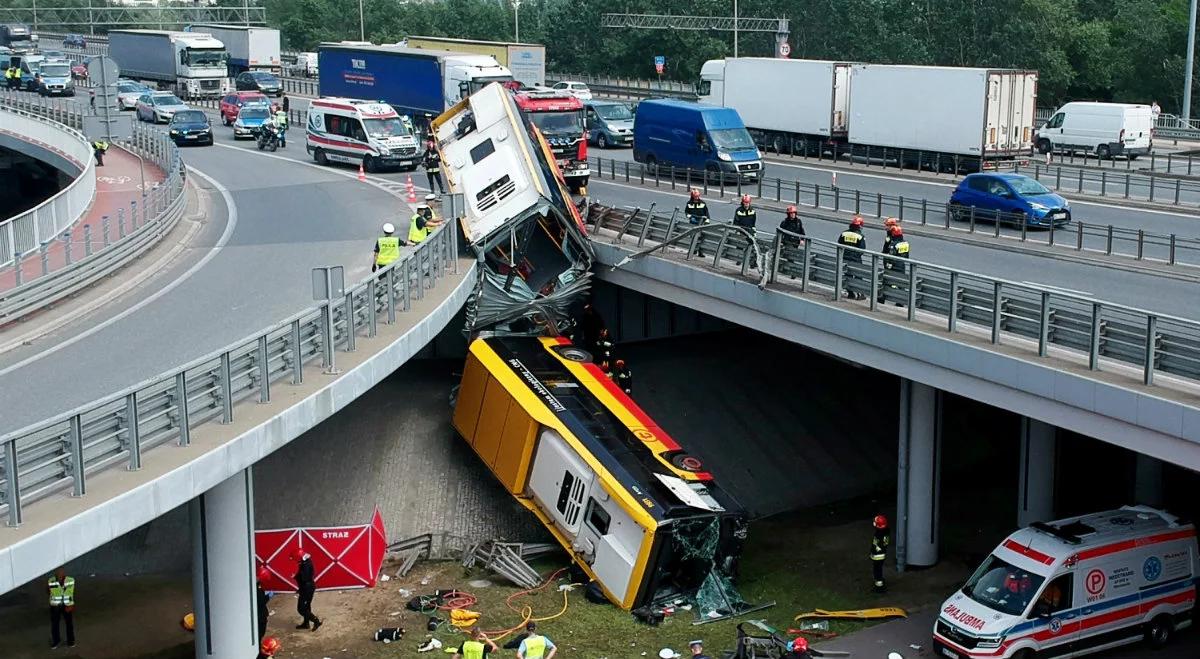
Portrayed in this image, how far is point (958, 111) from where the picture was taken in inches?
1806

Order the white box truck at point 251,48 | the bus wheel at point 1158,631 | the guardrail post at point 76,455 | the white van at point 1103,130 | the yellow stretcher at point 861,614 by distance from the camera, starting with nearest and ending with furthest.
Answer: the guardrail post at point 76,455 → the bus wheel at point 1158,631 → the yellow stretcher at point 861,614 → the white van at point 1103,130 → the white box truck at point 251,48

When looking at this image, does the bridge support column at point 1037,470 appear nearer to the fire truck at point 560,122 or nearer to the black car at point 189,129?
the fire truck at point 560,122

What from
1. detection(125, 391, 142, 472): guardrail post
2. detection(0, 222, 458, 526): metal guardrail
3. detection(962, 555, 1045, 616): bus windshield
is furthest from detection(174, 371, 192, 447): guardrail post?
detection(962, 555, 1045, 616): bus windshield

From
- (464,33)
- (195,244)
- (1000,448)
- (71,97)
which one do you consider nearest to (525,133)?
(195,244)

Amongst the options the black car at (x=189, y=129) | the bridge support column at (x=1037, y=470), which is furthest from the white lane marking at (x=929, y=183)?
the black car at (x=189, y=129)

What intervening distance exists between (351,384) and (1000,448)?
16990 millimetres

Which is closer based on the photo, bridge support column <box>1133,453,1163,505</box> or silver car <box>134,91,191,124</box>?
bridge support column <box>1133,453,1163,505</box>

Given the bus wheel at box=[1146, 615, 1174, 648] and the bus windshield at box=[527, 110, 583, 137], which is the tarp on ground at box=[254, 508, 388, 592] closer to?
the bus wheel at box=[1146, 615, 1174, 648]

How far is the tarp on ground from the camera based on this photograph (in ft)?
72.7

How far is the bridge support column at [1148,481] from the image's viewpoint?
22722 mm

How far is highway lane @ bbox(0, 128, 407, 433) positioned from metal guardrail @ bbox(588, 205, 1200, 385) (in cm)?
659

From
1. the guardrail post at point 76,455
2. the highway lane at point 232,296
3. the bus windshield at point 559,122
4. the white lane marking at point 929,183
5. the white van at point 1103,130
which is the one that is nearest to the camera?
the guardrail post at point 76,455

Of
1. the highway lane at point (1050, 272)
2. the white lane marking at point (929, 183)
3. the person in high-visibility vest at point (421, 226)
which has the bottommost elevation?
the highway lane at point (1050, 272)

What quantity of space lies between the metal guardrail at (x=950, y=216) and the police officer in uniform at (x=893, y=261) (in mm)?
6910
